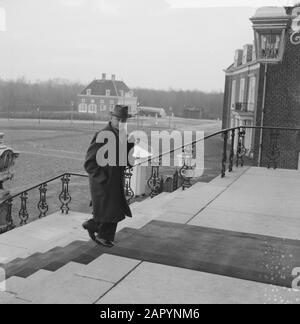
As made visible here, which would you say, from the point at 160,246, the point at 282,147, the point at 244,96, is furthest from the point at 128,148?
the point at 244,96

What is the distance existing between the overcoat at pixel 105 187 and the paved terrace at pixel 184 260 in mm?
426

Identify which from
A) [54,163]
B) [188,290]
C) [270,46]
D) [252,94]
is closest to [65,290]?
Answer: [188,290]

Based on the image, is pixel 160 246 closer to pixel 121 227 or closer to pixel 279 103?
pixel 121 227

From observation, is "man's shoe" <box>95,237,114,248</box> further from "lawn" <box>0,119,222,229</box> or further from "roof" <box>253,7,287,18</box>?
"roof" <box>253,7,287,18</box>

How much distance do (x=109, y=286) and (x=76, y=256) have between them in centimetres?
85

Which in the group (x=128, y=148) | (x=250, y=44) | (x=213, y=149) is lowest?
(x=213, y=149)

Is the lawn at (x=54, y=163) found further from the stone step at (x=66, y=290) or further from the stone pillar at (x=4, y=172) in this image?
the stone step at (x=66, y=290)

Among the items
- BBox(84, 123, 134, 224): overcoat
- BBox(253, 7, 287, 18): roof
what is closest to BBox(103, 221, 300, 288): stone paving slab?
BBox(84, 123, 134, 224): overcoat

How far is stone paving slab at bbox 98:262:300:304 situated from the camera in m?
3.19

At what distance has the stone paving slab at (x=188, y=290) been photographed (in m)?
3.19

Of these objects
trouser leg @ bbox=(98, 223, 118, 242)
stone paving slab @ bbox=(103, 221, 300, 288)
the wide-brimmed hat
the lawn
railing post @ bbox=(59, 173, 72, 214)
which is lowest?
the lawn

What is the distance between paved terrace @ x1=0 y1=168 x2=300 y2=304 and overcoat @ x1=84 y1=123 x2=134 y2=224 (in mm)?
426

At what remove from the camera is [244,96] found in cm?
2791

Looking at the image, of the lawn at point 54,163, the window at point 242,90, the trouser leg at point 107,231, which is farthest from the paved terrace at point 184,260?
the window at point 242,90
